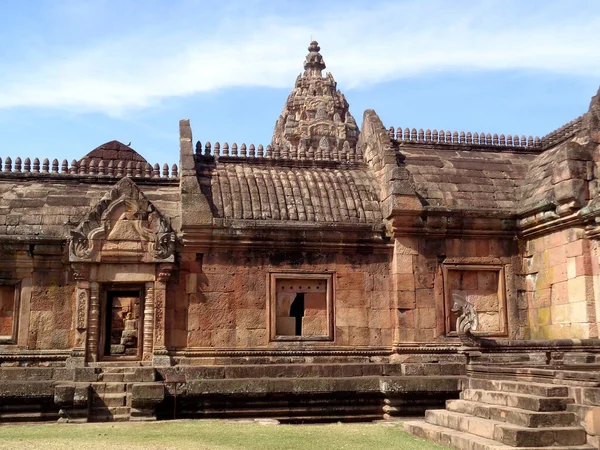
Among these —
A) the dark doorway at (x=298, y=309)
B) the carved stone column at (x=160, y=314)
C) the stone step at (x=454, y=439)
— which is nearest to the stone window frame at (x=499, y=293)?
Result: the dark doorway at (x=298, y=309)

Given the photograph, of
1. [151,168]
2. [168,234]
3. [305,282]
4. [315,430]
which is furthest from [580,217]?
[151,168]

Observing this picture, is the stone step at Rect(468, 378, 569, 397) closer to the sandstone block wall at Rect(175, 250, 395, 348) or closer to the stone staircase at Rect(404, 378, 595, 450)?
the stone staircase at Rect(404, 378, 595, 450)

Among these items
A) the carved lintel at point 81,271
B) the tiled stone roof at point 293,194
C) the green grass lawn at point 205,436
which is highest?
the tiled stone roof at point 293,194

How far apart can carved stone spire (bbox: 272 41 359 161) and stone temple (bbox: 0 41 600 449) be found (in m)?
19.8

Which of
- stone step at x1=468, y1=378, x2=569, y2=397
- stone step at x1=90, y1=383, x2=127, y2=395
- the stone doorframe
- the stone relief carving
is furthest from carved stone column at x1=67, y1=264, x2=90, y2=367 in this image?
stone step at x1=468, y1=378, x2=569, y2=397

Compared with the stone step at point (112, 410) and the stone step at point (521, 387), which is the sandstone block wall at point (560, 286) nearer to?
the stone step at point (521, 387)

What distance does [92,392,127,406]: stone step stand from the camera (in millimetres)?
13297

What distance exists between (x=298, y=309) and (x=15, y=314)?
5.58 m

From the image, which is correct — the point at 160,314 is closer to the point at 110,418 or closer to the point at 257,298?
the point at 257,298

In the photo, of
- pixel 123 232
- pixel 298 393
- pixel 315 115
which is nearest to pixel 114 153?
pixel 123 232

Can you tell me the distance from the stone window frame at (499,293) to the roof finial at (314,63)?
29623 millimetres

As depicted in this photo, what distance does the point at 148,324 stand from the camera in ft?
48.8

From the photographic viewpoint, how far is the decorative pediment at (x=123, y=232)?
48.8ft

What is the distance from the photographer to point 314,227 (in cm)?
1555
